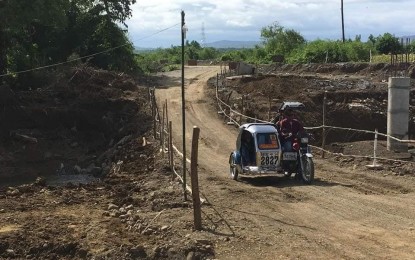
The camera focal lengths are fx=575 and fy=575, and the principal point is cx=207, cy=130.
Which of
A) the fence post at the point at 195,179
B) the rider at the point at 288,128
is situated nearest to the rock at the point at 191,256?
the fence post at the point at 195,179

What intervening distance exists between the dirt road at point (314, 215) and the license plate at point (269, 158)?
0.60 meters

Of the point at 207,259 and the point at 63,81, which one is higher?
the point at 63,81

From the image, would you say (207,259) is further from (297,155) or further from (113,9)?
(113,9)

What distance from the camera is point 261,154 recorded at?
47.6ft

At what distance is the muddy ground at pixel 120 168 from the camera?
10578 mm

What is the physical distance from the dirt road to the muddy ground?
2.5 inches

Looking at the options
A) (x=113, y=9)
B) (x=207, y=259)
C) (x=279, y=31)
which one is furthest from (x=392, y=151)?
(x=279, y=31)

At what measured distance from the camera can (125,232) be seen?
38.5ft

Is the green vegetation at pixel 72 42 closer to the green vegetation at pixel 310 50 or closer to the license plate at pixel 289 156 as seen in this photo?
the green vegetation at pixel 310 50

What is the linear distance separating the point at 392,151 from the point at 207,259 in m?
10.9

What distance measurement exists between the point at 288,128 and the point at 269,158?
1097 mm

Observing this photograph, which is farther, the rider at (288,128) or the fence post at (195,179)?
the rider at (288,128)

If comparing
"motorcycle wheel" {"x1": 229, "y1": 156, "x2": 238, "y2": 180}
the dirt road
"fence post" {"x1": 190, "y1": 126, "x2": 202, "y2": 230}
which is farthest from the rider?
"fence post" {"x1": 190, "y1": 126, "x2": 202, "y2": 230}

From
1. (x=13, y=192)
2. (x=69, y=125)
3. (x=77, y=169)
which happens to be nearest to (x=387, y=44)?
(x=69, y=125)
